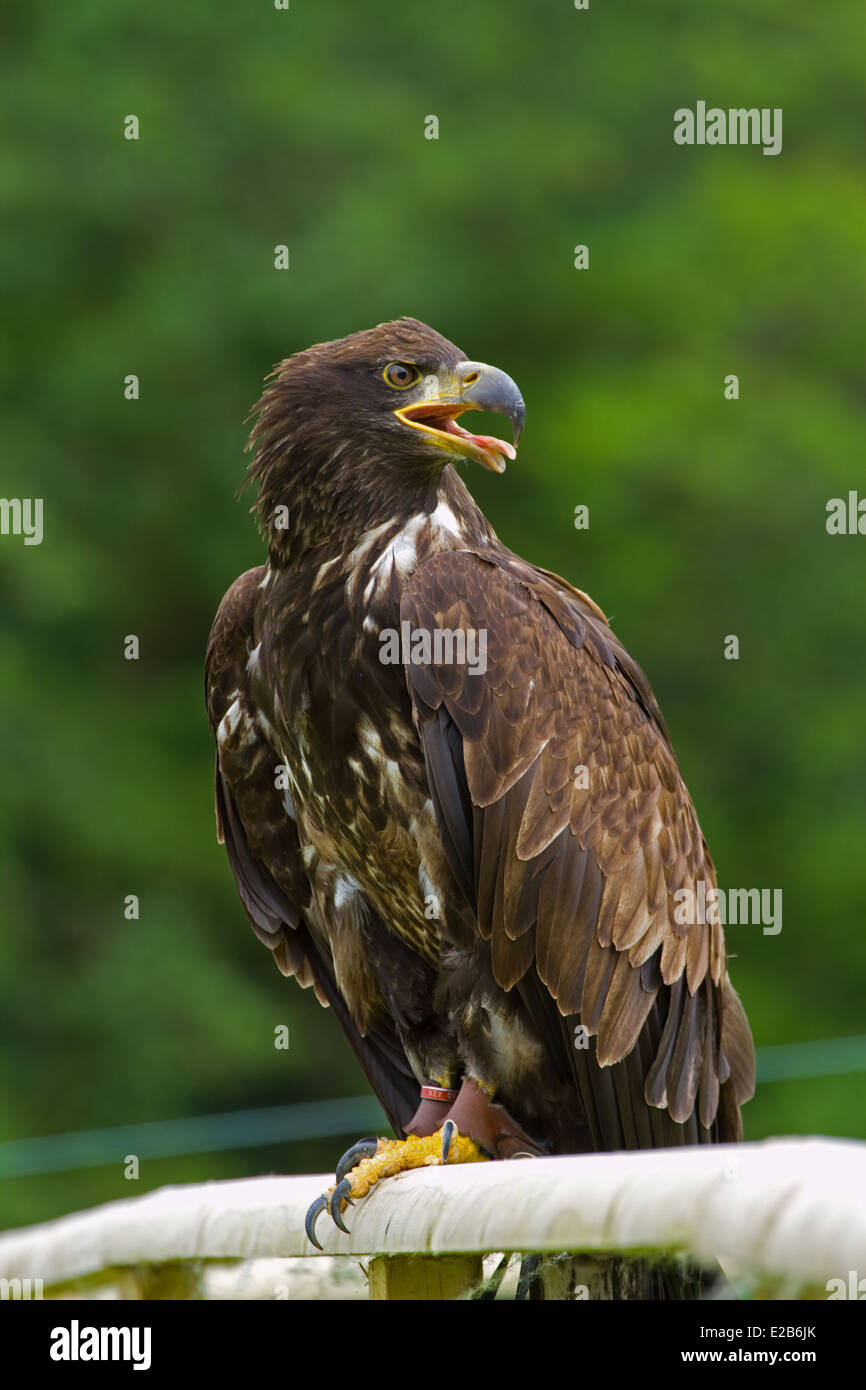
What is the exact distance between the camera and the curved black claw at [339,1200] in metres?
3.34

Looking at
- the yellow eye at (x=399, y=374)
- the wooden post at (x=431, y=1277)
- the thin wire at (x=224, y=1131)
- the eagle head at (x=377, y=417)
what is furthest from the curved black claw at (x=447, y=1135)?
the thin wire at (x=224, y=1131)

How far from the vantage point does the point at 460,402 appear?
4.29m

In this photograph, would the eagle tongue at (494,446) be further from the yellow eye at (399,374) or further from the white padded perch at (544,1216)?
the white padded perch at (544,1216)

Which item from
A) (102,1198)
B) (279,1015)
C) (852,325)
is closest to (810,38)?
(852,325)

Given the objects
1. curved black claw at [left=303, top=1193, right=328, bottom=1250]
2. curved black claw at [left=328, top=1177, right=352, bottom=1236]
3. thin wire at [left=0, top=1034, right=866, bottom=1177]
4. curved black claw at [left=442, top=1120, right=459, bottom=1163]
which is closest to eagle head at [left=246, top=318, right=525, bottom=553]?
curved black claw at [left=442, top=1120, right=459, bottom=1163]

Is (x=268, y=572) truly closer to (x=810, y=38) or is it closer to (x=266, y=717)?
(x=266, y=717)

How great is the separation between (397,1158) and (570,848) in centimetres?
79

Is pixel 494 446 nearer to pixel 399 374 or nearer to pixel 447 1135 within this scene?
pixel 399 374

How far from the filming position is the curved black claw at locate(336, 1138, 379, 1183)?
375 cm

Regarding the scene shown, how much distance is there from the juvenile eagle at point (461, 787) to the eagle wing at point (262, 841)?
18 mm

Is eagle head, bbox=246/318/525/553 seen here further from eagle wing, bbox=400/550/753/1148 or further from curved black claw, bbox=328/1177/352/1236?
curved black claw, bbox=328/1177/352/1236

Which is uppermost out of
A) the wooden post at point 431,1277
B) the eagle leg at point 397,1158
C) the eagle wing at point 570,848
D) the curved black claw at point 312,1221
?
the eagle wing at point 570,848
